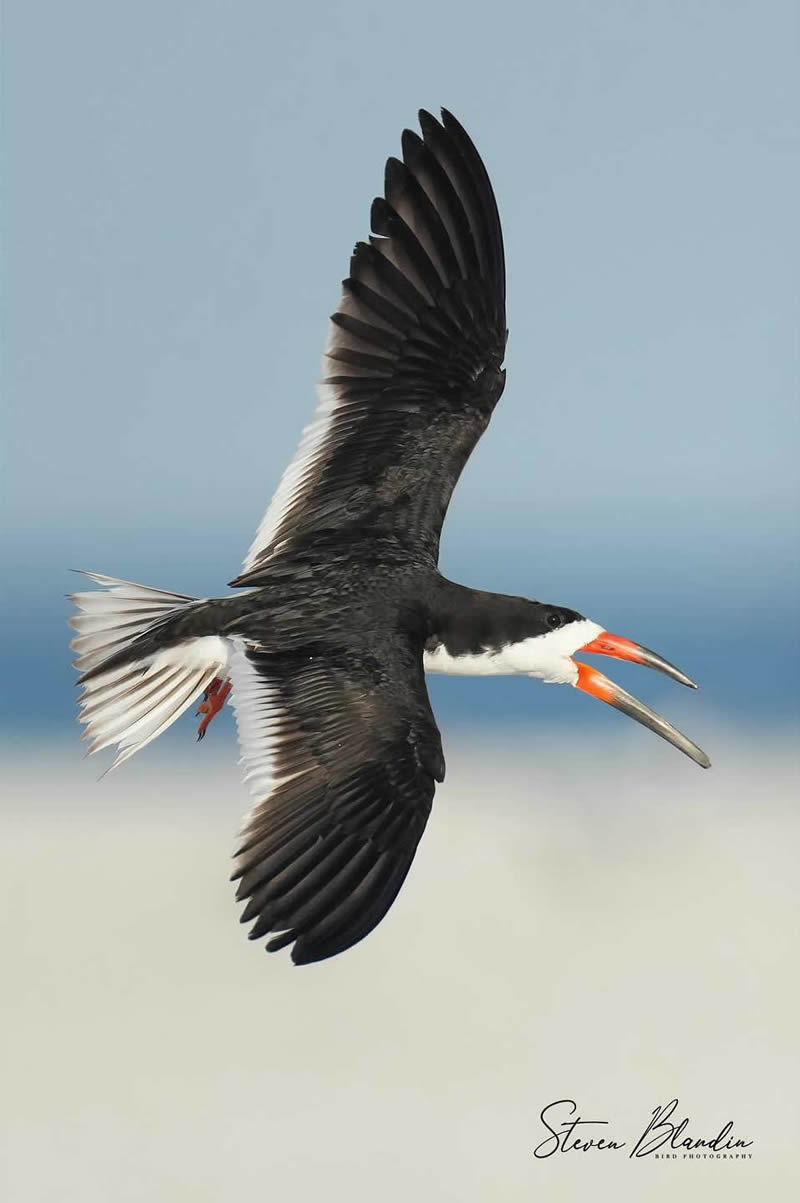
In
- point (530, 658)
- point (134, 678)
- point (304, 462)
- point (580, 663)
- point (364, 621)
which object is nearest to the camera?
point (364, 621)

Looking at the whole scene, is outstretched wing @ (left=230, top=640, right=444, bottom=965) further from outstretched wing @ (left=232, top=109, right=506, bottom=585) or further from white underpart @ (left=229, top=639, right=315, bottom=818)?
outstretched wing @ (left=232, top=109, right=506, bottom=585)

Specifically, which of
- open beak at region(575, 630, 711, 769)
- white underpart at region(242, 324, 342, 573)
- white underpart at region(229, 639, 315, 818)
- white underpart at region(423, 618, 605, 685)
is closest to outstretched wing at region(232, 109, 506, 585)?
white underpart at region(242, 324, 342, 573)

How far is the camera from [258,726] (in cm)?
523

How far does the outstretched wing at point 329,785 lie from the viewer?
489 cm

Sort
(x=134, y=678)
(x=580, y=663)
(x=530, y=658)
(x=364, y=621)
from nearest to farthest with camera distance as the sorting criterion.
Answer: (x=364, y=621) → (x=134, y=678) → (x=530, y=658) → (x=580, y=663)

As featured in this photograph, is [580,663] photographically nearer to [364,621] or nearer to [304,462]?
[364,621]

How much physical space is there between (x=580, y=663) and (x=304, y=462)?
107cm

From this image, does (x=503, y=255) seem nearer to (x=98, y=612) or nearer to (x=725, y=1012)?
(x=98, y=612)

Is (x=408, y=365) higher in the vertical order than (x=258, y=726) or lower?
higher

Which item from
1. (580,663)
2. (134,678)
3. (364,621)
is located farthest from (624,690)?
(134,678)

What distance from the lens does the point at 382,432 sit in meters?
6.27

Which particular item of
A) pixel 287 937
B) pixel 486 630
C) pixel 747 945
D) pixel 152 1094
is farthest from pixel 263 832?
pixel 747 945

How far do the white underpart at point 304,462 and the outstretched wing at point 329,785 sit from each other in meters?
0.78

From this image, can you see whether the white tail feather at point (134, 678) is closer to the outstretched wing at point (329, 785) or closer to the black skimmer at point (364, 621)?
the black skimmer at point (364, 621)
